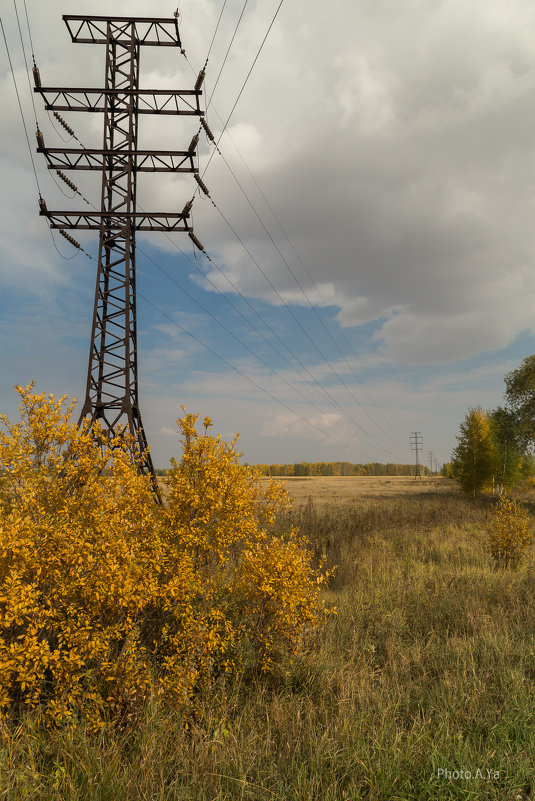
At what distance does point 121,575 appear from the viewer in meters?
3.83

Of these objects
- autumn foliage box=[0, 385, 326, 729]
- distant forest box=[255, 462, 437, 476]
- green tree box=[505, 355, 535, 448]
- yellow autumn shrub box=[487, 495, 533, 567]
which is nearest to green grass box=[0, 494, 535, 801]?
autumn foliage box=[0, 385, 326, 729]

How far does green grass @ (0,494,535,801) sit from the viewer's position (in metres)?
3.15

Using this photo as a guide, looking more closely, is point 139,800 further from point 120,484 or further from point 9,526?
point 120,484

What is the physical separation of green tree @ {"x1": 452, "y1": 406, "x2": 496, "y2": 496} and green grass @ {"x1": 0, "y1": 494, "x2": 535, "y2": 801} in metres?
30.9

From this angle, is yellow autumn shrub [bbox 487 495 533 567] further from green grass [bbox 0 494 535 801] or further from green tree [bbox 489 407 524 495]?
green tree [bbox 489 407 524 495]

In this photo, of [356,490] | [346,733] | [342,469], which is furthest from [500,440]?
[342,469]

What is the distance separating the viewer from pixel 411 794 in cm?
312

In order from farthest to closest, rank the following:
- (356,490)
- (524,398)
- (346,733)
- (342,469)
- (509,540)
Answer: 1. (342,469)
2. (356,490)
3. (524,398)
4. (509,540)
5. (346,733)

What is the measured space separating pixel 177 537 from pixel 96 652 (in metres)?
1.31

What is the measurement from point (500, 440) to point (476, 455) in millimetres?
3118

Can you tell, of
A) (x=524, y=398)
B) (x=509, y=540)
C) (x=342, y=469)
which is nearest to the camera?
(x=509, y=540)

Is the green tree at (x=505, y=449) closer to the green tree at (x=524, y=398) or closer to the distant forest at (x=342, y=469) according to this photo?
the green tree at (x=524, y=398)

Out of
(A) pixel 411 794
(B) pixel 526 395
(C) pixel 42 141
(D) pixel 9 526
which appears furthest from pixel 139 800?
(B) pixel 526 395

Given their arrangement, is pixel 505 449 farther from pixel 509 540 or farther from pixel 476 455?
pixel 509 540
